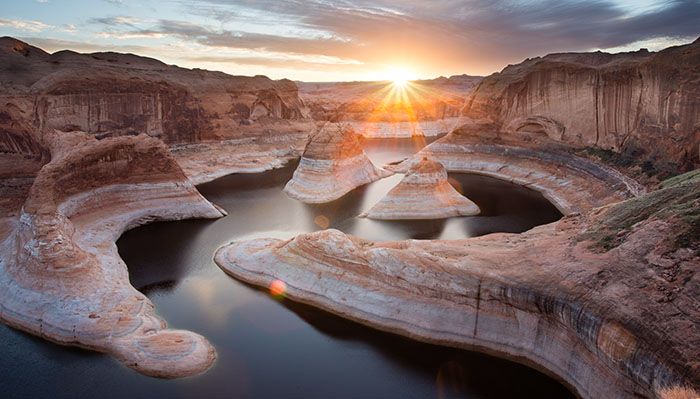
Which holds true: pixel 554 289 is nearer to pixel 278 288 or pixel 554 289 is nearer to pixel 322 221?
pixel 278 288

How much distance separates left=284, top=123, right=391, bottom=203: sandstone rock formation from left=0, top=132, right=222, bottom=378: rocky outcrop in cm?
809

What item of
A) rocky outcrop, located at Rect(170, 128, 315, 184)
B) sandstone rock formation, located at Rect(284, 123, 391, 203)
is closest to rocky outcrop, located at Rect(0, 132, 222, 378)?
sandstone rock formation, located at Rect(284, 123, 391, 203)

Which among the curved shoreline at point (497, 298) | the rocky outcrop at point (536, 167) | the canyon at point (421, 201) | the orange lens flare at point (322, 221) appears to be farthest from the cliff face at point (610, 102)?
the orange lens flare at point (322, 221)

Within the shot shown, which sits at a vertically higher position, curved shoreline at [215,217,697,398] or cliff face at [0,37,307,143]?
cliff face at [0,37,307,143]

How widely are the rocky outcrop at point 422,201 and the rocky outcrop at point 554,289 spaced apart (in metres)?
10.2

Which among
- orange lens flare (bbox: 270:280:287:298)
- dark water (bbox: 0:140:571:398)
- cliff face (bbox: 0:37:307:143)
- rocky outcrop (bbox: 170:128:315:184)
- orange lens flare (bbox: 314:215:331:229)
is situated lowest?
dark water (bbox: 0:140:571:398)

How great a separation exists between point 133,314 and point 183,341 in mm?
2573

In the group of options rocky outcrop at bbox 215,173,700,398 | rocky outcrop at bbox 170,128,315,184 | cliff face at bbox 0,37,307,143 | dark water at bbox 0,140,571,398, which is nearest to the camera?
rocky outcrop at bbox 215,173,700,398

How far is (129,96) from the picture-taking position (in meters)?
43.5

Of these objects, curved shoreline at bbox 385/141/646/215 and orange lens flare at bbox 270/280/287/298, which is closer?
orange lens flare at bbox 270/280/287/298

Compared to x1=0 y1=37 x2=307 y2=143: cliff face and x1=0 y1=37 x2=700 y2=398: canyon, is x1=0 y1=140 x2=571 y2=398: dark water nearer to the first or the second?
x1=0 y1=37 x2=700 y2=398: canyon

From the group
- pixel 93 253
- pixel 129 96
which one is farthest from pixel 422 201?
pixel 129 96

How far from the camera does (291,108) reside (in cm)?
6244

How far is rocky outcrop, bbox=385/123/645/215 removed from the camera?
103ft
